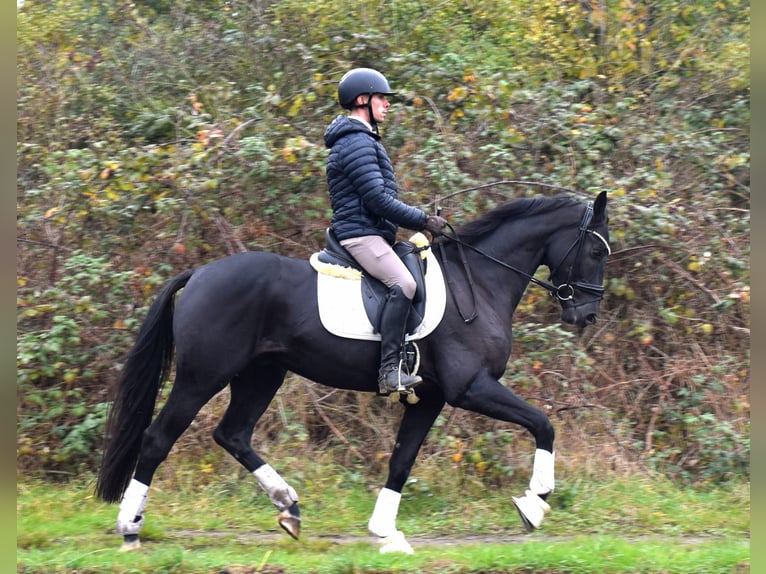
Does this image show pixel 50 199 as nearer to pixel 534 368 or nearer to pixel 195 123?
pixel 195 123

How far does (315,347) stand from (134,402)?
4.74 feet

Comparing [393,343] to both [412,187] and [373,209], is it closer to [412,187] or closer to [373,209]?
[373,209]

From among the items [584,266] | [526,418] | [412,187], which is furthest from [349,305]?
[412,187]

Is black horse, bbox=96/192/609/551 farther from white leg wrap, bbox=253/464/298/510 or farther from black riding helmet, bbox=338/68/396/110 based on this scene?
black riding helmet, bbox=338/68/396/110

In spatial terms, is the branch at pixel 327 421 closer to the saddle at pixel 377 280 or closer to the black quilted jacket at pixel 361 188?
the saddle at pixel 377 280

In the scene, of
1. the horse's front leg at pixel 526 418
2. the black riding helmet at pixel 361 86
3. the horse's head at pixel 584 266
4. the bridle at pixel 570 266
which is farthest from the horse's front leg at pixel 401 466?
the black riding helmet at pixel 361 86

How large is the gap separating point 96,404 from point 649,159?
649cm

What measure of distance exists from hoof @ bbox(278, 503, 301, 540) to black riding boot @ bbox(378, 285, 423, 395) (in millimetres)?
1247

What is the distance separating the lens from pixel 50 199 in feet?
30.8

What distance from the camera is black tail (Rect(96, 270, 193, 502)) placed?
6496 millimetres

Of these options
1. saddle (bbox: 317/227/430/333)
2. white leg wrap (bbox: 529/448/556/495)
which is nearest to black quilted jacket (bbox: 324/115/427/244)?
saddle (bbox: 317/227/430/333)

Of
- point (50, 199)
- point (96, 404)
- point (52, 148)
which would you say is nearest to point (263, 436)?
point (96, 404)

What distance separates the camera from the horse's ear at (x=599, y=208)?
6.49 metres

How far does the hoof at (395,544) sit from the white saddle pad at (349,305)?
1.46 metres
